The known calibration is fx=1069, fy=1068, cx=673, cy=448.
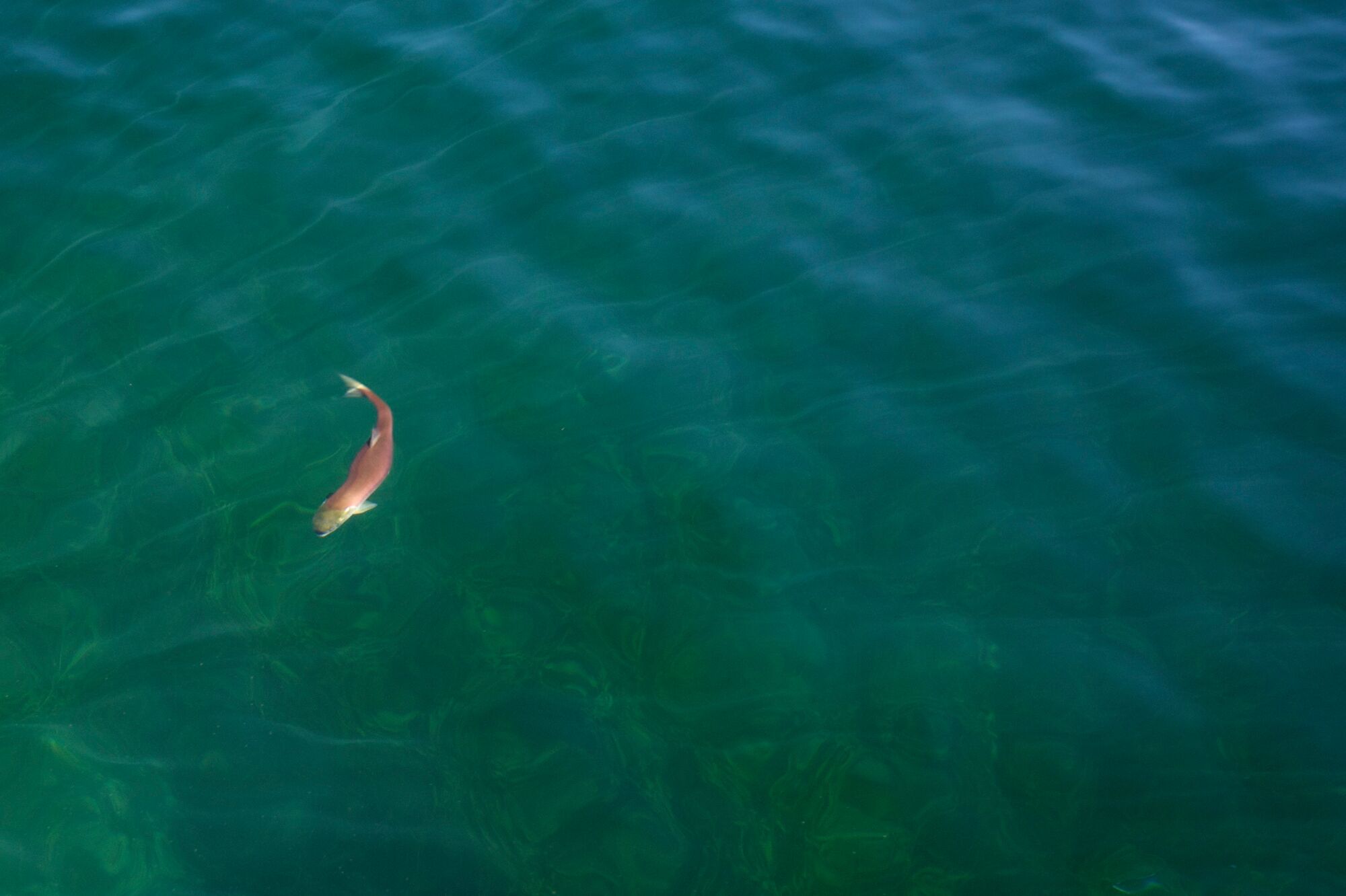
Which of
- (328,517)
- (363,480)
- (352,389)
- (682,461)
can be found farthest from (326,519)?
(682,461)

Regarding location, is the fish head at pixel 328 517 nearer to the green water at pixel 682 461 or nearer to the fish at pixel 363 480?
the fish at pixel 363 480

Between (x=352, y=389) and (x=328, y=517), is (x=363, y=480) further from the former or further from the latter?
(x=352, y=389)

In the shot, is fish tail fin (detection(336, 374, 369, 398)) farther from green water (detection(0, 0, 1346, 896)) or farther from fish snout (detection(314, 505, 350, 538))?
fish snout (detection(314, 505, 350, 538))

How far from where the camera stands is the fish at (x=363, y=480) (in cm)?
468

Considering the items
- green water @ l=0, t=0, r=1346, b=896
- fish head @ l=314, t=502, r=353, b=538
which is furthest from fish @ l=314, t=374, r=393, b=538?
green water @ l=0, t=0, r=1346, b=896

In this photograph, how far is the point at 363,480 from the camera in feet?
15.7

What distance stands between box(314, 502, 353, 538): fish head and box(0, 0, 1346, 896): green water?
0.44 ft

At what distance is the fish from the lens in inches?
184

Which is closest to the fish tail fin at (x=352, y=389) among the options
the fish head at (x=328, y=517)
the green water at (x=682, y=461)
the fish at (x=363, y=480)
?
the green water at (x=682, y=461)

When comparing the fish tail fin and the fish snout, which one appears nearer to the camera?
the fish snout

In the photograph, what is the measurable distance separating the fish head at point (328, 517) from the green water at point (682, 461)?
133 millimetres

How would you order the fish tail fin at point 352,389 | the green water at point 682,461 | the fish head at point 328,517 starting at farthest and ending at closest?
the fish tail fin at point 352,389 → the fish head at point 328,517 → the green water at point 682,461

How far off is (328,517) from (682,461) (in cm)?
162

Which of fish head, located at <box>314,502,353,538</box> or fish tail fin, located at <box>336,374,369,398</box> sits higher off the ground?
fish tail fin, located at <box>336,374,369,398</box>
